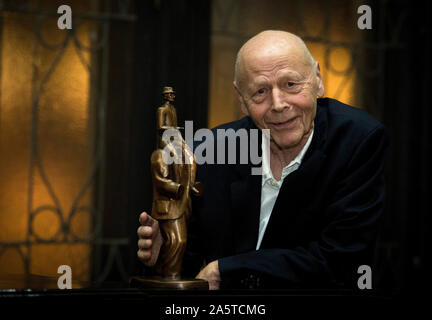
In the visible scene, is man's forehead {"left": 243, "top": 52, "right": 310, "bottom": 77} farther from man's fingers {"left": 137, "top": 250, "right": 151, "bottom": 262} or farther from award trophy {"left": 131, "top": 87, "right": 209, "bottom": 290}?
man's fingers {"left": 137, "top": 250, "right": 151, "bottom": 262}

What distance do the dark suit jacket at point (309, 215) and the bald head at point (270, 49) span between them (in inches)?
8.3

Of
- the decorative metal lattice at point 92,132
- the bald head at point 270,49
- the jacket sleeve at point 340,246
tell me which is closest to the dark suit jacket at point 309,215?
the jacket sleeve at point 340,246

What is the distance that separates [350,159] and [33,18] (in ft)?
5.05

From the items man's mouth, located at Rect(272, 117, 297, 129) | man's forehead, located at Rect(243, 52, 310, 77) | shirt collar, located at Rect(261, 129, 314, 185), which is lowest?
shirt collar, located at Rect(261, 129, 314, 185)

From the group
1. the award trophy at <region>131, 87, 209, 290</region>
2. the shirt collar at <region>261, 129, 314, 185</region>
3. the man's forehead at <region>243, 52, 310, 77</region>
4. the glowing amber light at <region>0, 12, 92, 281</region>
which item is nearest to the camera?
the award trophy at <region>131, 87, 209, 290</region>

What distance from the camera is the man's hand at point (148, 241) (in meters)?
1.24

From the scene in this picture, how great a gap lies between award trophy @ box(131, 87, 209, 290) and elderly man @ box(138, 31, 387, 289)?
74 millimetres

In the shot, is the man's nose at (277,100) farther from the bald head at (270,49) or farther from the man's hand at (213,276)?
the man's hand at (213,276)

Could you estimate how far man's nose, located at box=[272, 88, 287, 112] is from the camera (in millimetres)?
1345

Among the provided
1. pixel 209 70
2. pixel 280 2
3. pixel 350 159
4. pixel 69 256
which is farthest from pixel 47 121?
pixel 350 159

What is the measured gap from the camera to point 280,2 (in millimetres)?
2488

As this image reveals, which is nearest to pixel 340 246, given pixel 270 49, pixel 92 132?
pixel 270 49

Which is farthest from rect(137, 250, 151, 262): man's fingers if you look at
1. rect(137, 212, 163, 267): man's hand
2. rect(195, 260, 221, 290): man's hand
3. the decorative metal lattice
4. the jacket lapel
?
the decorative metal lattice

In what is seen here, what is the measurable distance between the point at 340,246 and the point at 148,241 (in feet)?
1.51
